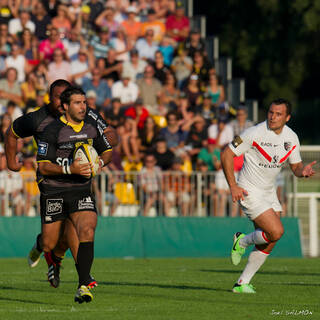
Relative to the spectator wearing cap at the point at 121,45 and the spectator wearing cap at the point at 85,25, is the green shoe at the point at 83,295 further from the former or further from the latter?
the spectator wearing cap at the point at 85,25

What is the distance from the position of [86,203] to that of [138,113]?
11.8m

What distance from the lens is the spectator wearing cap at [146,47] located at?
25.2 metres

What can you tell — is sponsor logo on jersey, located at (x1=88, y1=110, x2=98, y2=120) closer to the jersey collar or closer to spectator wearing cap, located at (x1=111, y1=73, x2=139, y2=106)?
the jersey collar

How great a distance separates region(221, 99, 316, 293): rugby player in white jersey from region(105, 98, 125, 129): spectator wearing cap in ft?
32.9

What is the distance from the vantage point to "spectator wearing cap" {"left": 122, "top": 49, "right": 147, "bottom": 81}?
80.3 feet

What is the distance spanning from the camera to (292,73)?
33.2 m

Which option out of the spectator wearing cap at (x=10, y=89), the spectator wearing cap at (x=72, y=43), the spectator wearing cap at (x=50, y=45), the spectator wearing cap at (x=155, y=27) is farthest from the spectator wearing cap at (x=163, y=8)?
the spectator wearing cap at (x=10, y=89)

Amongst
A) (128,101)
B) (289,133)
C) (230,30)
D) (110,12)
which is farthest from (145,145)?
(230,30)

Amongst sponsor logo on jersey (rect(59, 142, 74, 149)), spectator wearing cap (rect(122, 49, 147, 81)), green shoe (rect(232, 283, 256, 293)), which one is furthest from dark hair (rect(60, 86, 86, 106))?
spectator wearing cap (rect(122, 49, 147, 81))

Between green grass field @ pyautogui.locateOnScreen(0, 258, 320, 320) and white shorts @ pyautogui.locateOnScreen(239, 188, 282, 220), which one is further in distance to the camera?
white shorts @ pyautogui.locateOnScreen(239, 188, 282, 220)

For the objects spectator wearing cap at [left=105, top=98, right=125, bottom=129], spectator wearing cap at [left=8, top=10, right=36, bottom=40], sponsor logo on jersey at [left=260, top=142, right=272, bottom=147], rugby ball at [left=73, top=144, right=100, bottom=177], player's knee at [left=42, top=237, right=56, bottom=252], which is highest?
spectator wearing cap at [left=8, top=10, right=36, bottom=40]

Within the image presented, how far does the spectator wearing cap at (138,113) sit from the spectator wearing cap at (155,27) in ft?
11.8

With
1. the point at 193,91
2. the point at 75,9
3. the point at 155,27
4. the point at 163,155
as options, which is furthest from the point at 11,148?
the point at 155,27

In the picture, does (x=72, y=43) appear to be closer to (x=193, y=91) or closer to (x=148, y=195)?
(x=193, y=91)
